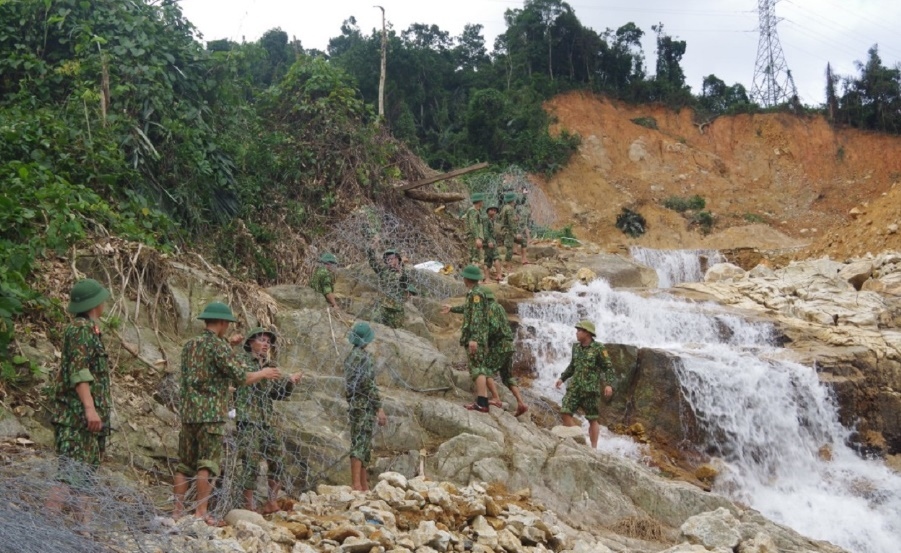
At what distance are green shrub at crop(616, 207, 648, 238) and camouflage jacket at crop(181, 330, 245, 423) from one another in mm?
25434

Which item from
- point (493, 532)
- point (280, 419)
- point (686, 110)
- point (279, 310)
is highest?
point (686, 110)

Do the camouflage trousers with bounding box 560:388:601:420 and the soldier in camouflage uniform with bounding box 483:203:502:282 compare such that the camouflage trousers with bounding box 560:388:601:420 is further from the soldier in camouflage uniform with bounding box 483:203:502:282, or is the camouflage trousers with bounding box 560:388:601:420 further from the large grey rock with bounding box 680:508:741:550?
the soldier in camouflage uniform with bounding box 483:203:502:282

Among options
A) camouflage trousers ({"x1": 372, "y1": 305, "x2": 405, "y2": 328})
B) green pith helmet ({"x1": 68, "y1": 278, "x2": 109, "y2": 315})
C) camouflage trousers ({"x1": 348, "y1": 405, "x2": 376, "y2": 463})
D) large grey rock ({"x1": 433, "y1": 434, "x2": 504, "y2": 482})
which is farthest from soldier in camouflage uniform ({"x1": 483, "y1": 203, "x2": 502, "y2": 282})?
green pith helmet ({"x1": 68, "y1": 278, "x2": 109, "y2": 315})

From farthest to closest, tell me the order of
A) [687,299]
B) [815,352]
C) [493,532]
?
1. [687,299]
2. [815,352]
3. [493,532]

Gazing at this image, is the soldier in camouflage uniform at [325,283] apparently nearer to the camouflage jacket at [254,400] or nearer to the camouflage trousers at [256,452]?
the camouflage jacket at [254,400]

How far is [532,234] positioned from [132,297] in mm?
13934

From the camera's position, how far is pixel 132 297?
305 inches

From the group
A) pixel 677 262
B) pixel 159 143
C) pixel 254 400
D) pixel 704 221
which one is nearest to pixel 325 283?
pixel 159 143

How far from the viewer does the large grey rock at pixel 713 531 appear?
19.7 ft

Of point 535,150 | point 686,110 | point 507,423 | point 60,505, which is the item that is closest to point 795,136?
point 686,110

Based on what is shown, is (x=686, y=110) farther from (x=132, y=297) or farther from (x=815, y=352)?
(x=132, y=297)

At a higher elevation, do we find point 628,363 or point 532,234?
point 532,234

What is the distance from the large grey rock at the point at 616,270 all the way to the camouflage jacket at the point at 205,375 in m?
11.9

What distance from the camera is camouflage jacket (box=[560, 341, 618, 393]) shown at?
8.38 m
